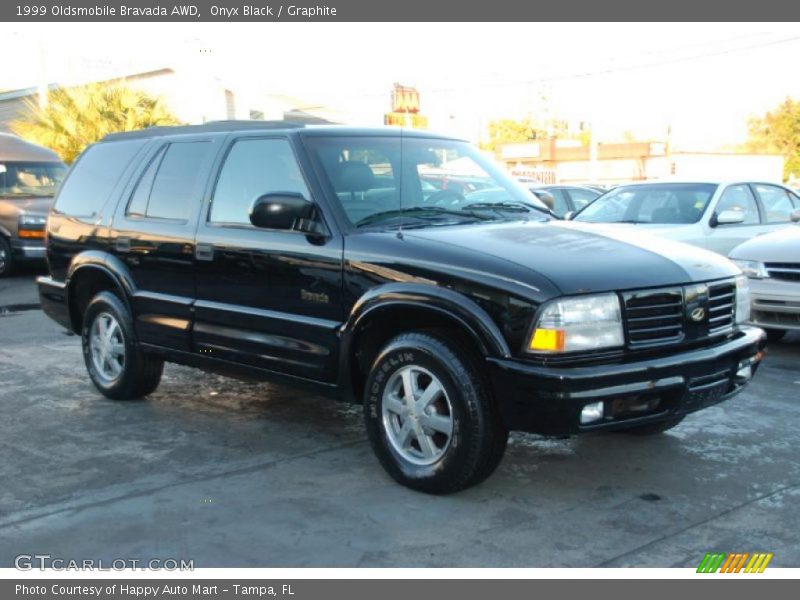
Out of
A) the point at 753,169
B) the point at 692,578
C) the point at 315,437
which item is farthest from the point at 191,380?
the point at 753,169

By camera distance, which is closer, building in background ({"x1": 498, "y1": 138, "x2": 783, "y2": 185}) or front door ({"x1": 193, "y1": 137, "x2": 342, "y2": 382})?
front door ({"x1": 193, "y1": 137, "x2": 342, "y2": 382})

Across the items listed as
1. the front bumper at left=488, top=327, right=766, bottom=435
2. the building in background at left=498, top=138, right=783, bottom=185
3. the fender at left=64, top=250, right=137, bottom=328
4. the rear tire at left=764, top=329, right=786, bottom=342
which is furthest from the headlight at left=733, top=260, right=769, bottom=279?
the building in background at left=498, top=138, right=783, bottom=185

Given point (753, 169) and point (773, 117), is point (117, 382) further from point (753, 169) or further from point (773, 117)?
point (773, 117)

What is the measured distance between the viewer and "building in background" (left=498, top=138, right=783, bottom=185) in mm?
48406

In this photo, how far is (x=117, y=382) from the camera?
20.7 feet

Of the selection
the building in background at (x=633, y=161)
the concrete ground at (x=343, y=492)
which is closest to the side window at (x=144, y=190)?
the concrete ground at (x=343, y=492)

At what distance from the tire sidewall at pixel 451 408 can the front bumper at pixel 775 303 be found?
440cm

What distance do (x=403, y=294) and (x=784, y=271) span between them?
4.54 m

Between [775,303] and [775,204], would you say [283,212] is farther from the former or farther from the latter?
[775,204]

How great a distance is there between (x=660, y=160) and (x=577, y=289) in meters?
47.4

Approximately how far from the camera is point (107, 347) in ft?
21.0

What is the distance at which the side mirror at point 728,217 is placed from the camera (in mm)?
9398

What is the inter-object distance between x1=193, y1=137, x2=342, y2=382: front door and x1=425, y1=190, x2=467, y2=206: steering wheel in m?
0.69

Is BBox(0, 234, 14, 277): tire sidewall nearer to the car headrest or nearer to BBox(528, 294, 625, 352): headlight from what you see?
the car headrest
